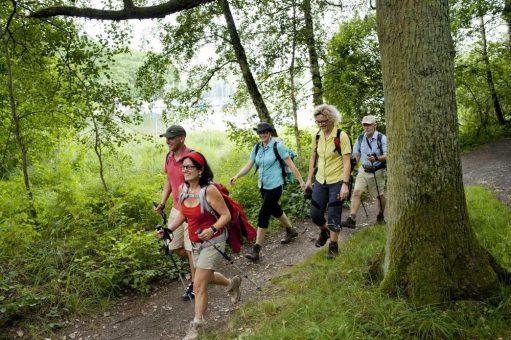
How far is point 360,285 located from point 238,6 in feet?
28.1

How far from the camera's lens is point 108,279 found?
5.94 m

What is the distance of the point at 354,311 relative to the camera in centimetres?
365

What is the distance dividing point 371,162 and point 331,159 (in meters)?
1.91

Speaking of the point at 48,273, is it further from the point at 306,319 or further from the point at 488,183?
the point at 488,183

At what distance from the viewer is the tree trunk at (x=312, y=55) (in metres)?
10.2

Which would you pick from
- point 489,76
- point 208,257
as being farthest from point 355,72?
point 208,257

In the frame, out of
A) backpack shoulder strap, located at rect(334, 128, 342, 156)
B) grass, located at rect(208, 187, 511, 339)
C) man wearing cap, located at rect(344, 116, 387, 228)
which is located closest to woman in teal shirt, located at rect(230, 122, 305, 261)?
backpack shoulder strap, located at rect(334, 128, 342, 156)

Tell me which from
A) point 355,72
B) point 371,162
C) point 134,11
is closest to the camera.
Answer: point 134,11

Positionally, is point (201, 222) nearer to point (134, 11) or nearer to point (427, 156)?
point (427, 156)

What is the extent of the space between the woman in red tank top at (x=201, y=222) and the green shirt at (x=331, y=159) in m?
1.84

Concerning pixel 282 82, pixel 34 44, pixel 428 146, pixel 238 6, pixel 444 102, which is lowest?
pixel 428 146

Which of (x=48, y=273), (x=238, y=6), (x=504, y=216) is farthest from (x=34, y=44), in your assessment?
(x=504, y=216)

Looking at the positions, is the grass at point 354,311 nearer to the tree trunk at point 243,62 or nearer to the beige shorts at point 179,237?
the beige shorts at point 179,237

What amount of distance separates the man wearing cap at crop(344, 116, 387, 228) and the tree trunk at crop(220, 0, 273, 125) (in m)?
3.92
